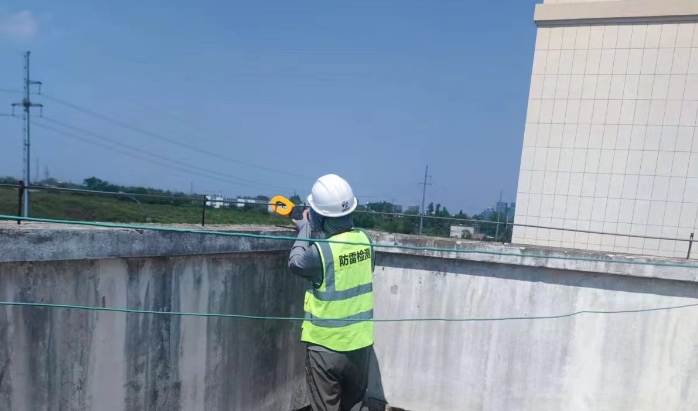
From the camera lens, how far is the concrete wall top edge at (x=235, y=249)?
233 cm

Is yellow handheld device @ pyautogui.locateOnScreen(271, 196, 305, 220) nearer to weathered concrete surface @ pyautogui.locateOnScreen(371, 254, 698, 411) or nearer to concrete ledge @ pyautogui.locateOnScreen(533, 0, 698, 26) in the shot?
weathered concrete surface @ pyautogui.locateOnScreen(371, 254, 698, 411)

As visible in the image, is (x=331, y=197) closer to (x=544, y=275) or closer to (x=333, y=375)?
(x=333, y=375)

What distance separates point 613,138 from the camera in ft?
18.4

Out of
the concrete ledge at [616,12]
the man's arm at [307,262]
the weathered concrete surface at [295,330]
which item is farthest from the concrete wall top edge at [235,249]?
the concrete ledge at [616,12]

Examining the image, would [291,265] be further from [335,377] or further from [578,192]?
[578,192]

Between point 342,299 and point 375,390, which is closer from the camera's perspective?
point 342,299

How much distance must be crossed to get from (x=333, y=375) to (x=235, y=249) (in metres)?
1.22

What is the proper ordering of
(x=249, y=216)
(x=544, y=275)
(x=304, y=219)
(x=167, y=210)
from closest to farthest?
(x=304, y=219), (x=544, y=275), (x=249, y=216), (x=167, y=210)

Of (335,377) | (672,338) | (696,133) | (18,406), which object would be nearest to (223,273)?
(335,377)

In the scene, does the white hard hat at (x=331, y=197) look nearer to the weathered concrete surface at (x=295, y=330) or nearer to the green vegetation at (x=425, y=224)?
the weathered concrete surface at (x=295, y=330)

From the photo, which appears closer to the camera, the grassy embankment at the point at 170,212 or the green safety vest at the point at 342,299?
the green safety vest at the point at 342,299

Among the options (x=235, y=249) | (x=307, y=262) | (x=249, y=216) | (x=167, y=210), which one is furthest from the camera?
(x=167, y=210)

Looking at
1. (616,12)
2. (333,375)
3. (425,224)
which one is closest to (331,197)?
(333,375)

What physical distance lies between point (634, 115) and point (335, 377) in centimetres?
491
